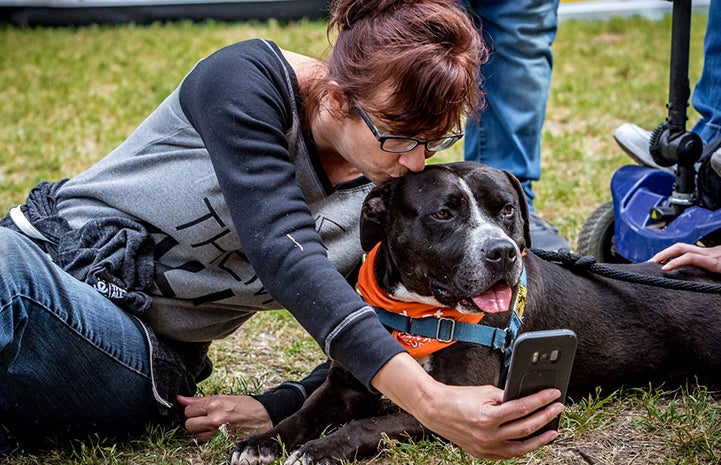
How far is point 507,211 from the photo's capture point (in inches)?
117

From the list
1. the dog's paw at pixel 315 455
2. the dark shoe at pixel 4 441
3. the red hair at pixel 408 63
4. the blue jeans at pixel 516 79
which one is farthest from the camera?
the blue jeans at pixel 516 79

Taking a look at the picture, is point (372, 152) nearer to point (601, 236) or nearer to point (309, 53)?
point (309, 53)

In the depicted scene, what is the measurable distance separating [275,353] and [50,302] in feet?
4.36

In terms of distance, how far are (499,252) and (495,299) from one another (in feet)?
0.56

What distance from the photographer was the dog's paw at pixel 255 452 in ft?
8.82

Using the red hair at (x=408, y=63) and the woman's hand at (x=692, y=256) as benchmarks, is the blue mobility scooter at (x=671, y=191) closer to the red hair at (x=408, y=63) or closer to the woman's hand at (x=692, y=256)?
the woman's hand at (x=692, y=256)

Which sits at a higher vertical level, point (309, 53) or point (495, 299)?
point (309, 53)

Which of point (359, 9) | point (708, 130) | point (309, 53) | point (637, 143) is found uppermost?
point (359, 9)

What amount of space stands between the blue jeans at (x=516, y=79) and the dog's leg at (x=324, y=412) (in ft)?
5.36

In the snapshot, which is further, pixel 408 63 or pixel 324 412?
pixel 324 412

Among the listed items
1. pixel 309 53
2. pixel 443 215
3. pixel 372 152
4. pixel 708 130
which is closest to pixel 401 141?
pixel 372 152

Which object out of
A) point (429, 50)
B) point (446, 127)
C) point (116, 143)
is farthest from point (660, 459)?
point (116, 143)

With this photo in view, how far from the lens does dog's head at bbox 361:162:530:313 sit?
2736 mm

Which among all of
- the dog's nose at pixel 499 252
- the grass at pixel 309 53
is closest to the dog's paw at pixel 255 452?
the grass at pixel 309 53
